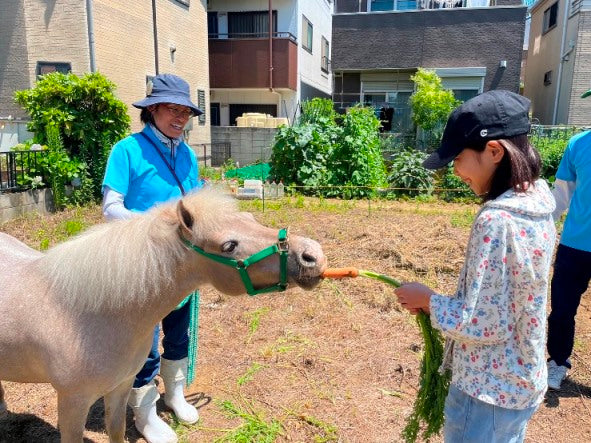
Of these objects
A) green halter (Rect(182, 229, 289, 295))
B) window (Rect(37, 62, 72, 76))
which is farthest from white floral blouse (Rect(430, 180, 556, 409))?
window (Rect(37, 62, 72, 76))

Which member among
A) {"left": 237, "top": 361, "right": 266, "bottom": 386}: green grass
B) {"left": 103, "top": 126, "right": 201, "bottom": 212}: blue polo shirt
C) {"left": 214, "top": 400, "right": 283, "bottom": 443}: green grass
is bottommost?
{"left": 214, "top": 400, "right": 283, "bottom": 443}: green grass

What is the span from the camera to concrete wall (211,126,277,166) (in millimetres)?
16016

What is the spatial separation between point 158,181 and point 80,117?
290 inches

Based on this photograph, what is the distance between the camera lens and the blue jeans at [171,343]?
9.21ft

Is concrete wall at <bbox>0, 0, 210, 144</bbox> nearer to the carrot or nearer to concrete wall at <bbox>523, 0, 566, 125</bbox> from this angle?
the carrot

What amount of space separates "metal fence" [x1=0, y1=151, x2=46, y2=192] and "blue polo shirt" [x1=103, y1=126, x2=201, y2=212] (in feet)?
21.5

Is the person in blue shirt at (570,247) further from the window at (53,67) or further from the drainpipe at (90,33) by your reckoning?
the window at (53,67)

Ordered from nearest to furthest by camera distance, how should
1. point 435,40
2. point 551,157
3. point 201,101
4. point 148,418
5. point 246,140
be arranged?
point 148,418
point 551,157
point 246,140
point 201,101
point 435,40

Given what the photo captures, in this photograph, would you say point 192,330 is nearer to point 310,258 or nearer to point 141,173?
point 141,173

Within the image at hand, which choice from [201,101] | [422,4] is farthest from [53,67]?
[422,4]

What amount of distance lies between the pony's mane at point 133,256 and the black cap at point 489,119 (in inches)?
41.3

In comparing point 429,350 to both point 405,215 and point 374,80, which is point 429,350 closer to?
point 405,215

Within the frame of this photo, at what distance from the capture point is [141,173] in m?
2.52

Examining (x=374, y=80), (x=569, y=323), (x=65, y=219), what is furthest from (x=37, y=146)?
(x=374, y=80)
